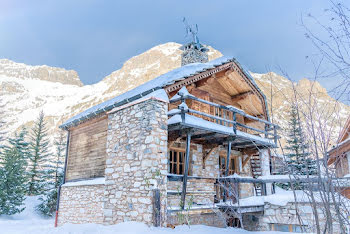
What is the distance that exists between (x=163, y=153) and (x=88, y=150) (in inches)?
193

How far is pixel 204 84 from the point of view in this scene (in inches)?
470

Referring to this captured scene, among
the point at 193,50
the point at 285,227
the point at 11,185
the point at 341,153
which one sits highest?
the point at 193,50

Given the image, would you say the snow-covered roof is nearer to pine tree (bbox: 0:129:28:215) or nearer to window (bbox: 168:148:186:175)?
window (bbox: 168:148:186:175)

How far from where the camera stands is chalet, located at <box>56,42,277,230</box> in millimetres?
7945

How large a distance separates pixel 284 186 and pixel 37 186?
20.3 meters

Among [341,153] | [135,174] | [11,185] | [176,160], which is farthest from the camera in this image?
[11,185]

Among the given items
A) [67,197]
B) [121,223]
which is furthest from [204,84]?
[67,197]

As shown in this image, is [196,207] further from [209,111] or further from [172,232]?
[209,111]

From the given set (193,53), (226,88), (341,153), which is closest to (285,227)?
(341,153)

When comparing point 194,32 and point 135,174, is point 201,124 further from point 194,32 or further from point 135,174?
point 194,32

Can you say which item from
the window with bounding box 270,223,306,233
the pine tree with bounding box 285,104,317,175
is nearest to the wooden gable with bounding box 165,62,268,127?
the window with bounding box 270,223,306,233

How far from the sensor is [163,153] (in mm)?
8070

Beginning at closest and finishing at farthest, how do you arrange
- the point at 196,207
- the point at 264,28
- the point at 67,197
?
1. the point at 264,28
2. the point at 196,207
3. the point at 67,197

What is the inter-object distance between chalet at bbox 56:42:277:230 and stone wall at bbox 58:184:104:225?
0.03 metres
